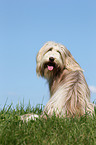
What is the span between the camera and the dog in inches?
212

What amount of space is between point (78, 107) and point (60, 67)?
3.62 feet

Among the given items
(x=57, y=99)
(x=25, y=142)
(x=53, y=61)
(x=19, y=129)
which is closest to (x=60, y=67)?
(x=53, y=61)

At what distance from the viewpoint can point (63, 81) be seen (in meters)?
5.93

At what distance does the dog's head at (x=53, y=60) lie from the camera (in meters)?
5.88

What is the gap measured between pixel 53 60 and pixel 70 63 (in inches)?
20.7

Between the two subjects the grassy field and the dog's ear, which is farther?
the dog's ear

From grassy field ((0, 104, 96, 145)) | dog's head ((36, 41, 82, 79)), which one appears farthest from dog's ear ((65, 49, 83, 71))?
grassy field ((0, 104, 96, 145))

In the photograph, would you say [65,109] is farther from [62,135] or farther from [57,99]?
[62,135]

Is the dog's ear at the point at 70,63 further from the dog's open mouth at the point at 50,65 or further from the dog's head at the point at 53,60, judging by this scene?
the dog's open mouth at the point at 50,65

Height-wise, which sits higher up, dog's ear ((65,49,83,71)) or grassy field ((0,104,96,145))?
dog's ear ((65,49,83,71))

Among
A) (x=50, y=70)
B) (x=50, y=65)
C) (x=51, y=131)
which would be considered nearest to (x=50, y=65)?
(x=50, y=65)

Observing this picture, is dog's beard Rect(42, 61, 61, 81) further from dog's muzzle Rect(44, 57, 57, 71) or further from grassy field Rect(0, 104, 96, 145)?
grassy field Rect(0, 104, 96, 145)

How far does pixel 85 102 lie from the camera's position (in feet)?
Result: 18.0

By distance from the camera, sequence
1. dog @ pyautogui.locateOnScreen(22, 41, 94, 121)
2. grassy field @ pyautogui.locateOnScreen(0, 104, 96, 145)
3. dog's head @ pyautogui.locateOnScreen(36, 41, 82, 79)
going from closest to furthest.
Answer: grassy field @ pyautogui.locateOnScreen(0, 104, 96, 145)
dog @ pyautogui.locateOnScreen(22, 41, 94, 121)
dog's head @ pyautogui.locateOnScreen(36, 41, 82, 79)
